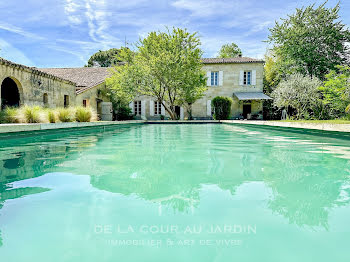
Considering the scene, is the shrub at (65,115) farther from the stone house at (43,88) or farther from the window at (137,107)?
the window at (137,107)

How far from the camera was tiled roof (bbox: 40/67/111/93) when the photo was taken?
18.1 meters

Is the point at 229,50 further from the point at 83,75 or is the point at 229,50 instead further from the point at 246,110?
the point at 83,75

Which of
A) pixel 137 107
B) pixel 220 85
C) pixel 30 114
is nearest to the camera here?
pixel 30 114

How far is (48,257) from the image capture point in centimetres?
105

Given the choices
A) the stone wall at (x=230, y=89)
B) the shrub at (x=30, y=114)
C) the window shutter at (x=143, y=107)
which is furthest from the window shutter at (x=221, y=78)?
the shrub at (x=30, y=114)

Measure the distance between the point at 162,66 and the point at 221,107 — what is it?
5.60 m

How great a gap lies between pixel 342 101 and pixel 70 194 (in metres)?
13.1

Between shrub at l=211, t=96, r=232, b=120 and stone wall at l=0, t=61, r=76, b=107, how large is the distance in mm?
10449

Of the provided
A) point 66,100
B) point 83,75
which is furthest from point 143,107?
point 66,100

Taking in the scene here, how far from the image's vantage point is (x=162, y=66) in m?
15.8

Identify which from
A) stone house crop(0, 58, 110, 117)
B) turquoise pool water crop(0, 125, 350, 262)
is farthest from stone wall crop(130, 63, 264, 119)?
turquoise pool water crop(0, 125, 350, 262)

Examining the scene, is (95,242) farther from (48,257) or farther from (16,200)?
(16,200)

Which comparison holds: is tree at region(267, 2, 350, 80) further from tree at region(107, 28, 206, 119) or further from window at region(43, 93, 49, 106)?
window at region(43, 93, 49, 106)

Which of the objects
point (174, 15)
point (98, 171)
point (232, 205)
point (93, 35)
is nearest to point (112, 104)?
point (174, 15)
